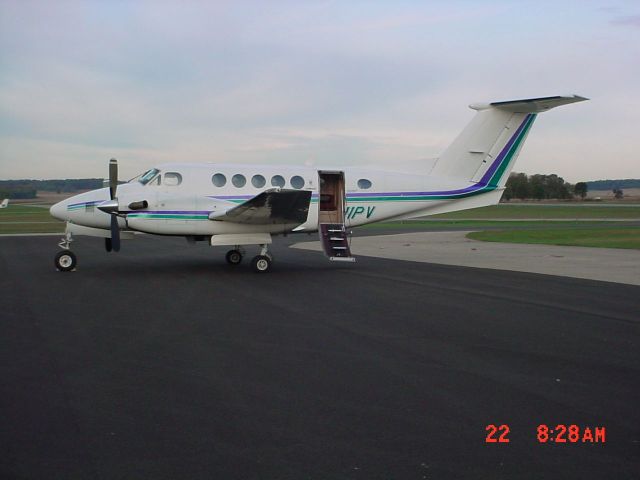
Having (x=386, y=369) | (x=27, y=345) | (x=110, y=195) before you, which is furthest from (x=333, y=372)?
(x=110, y=195)

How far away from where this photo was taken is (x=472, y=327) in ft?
33.2

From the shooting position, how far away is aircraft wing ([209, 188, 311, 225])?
1658cm

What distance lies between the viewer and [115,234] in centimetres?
1705

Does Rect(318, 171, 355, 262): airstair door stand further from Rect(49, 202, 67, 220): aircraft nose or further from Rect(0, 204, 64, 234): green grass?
Rect(0, 204, 64, 234): green grass

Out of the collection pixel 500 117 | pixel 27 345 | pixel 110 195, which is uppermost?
pixel 500 117

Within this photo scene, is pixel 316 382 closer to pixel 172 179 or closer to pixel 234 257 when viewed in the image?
pixel 172 179

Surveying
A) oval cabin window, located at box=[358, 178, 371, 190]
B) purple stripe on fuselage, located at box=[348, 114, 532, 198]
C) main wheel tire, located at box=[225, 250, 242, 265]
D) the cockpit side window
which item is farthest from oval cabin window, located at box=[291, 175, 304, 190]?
purple stripe on fuselage, located at box=[348, 114, 532, 198]

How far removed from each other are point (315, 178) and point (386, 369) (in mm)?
11861

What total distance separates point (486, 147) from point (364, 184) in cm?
417

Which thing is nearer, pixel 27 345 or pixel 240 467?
pixel 240 467

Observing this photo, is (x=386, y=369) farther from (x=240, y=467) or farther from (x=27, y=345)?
(x=27, y=345)

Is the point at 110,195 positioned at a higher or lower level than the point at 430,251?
higher

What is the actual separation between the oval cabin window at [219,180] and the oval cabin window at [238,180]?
26cm
